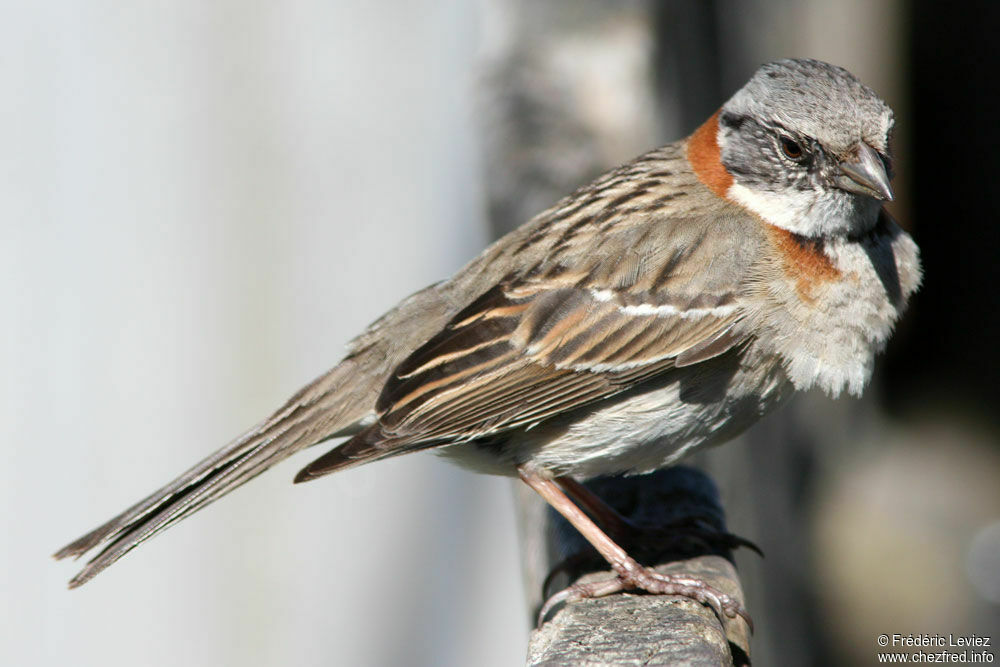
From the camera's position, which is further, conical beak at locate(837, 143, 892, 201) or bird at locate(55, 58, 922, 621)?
bird at locate(55, 58, 922, 621)

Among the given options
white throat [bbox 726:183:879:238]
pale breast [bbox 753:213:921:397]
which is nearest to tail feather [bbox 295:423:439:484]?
pale breast [bbox 753:213:921:397]

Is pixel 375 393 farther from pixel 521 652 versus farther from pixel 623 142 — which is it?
pixel 521 652

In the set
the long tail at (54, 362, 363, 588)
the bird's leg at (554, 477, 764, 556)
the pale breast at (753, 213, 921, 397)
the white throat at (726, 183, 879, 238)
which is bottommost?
the bird's leg at (554, 477, 764, 556)

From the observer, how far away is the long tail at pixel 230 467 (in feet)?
9.20

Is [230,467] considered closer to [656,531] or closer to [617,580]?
[617,580]

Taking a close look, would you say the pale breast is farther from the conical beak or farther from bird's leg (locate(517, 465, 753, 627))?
bird's leg (locate(517, 465, 753, 627))

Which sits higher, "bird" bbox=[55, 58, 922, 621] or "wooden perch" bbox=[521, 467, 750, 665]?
"bird" bbox=[55, 58, 922, 621]

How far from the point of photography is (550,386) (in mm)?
2932

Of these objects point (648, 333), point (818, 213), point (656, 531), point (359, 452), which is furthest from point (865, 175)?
point (359, 452)

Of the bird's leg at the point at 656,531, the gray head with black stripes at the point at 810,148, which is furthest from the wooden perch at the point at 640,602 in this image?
the gray head with black stripes at the point at 810,148

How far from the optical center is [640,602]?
248cm

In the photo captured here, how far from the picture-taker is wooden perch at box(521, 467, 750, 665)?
212 centimetres

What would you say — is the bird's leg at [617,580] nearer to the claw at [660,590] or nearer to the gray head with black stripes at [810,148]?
the claw at [660,590]

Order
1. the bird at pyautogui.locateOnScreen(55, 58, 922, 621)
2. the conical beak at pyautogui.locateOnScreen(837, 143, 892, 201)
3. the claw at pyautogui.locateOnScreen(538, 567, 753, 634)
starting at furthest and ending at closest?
the bird at pyautogui.locateOnScreen(55, 58, 922, 621)
the conical beak at pyautogui.locateOnScreen(837, 143, 892, 201)
the claw at pyautogui.locateOnScreen(538, 567, 753, 634)
